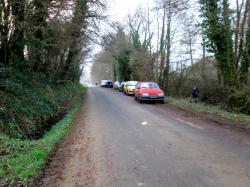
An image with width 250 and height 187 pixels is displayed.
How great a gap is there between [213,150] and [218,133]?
244 centimetres

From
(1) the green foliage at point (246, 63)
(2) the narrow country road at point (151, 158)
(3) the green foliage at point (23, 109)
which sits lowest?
(2) the narrow country road at point (151, 158)

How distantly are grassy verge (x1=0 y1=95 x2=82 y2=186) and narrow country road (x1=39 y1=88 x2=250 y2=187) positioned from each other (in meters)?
0.24

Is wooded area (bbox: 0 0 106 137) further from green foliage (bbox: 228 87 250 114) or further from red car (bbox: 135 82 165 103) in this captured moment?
green foliage (bbox: 228 87 250 114)

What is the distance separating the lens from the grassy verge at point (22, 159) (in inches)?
195

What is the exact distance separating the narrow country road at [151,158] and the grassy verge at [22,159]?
0.24 meters

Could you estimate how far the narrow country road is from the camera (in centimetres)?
484

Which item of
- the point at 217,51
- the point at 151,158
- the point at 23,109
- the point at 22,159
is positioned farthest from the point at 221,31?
the point at 22,159

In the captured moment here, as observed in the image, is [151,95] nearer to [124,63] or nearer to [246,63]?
[246,63]

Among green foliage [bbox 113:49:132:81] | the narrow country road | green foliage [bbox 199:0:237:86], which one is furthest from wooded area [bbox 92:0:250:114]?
green foliage [bbox 113:49:132:81]

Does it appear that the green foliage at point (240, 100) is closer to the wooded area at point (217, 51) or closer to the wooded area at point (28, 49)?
the wooded area at point (217, 51)

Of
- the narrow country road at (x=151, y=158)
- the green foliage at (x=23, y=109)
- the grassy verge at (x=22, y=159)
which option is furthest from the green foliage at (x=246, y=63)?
the grassy verge at (x=22, y=159)

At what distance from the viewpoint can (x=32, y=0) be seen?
39.7ft

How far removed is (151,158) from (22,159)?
2902 millimetres

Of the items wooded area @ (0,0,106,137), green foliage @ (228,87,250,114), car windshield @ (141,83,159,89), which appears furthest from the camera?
car windshield @ (141,83,159,89)
